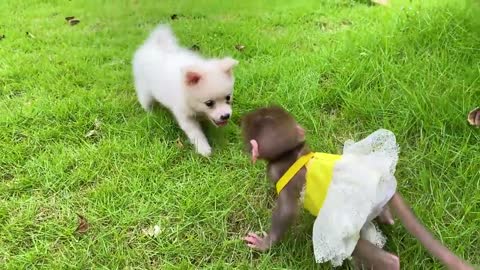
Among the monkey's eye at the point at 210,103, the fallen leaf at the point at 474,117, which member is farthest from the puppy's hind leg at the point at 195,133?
the fallen leaf at the point at 474,117

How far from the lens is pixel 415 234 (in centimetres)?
200

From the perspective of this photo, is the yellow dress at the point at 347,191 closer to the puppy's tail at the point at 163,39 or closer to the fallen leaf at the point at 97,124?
the fallen leaf at the point at 97,124

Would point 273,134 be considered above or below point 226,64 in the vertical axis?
above

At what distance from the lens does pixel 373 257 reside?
6.41 feet

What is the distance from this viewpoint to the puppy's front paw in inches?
117

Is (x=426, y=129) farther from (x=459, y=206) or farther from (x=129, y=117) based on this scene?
(x=129, y=117)

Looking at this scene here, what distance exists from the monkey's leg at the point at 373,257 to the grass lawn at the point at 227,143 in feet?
0.76

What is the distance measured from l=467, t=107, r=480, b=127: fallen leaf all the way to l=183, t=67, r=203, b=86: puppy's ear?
1.45 metres

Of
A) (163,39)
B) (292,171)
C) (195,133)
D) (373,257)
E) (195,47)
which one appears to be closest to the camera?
(373,257)

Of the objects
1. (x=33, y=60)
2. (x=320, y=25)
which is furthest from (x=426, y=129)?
(x=33, y=60)

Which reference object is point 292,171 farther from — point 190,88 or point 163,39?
point 163,39

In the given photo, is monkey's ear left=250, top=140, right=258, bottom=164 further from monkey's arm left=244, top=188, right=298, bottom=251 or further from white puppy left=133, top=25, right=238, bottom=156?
white puppy left=133, top=25, right=238, bottom=156

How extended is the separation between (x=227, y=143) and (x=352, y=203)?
1247 mm

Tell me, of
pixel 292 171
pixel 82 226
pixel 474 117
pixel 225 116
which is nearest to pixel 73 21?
pixel 225 116
